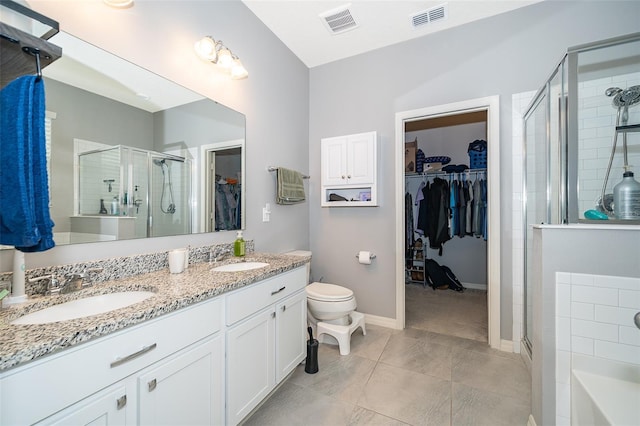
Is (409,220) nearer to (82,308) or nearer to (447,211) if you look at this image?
(447,211)

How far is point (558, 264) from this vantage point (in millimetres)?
1273

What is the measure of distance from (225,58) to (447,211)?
3.45m

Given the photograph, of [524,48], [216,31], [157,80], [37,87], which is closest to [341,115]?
[216,31]

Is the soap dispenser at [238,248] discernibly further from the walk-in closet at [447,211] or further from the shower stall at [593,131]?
the walk-in closet at [447,211]

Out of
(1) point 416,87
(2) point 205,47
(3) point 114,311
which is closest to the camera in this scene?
(3) point 114,311

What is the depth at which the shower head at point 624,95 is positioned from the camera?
1.80m

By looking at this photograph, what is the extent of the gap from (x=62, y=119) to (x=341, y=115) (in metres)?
2.35

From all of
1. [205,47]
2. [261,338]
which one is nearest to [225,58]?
[205,47]

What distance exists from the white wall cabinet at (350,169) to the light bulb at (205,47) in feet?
4.40

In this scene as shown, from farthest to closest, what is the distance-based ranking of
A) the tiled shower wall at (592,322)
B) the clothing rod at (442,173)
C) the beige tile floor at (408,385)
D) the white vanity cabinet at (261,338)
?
1. the clothing rod at (442,173)
2. the beige tile floor at (408,385)
3. the white vanity cabinet at (261,338)
4. the tiled shower wall at (592,322)

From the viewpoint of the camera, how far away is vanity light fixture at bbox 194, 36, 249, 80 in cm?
173

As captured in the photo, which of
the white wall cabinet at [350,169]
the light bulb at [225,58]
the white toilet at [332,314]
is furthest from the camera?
the white wall cabinet at [350,169]

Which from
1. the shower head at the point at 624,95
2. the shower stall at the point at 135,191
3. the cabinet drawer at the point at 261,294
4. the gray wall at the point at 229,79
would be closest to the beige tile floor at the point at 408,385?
the cabinet drawer at the point at 261,294

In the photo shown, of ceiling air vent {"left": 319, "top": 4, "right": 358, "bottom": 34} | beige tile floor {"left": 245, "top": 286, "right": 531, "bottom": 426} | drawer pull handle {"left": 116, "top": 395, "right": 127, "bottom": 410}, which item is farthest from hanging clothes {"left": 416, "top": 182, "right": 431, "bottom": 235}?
drawer pull handle {"left": 116, "top": 395, "right": 127, "bottom": 410}
